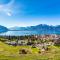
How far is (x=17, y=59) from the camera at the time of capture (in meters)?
31.8

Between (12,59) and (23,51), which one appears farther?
(23,51)

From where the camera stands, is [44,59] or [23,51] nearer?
[44,59]

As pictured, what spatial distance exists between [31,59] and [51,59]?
2.98 m

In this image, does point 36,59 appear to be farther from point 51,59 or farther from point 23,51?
point 23,51

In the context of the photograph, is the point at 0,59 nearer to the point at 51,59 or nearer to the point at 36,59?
the point at 36,59

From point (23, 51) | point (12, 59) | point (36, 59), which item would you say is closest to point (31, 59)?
point (36, 59)

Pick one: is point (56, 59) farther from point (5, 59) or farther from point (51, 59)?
point (5, 59)

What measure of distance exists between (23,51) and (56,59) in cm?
1167

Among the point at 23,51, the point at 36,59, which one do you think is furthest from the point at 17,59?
the point at 23,51

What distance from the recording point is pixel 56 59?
32.0m

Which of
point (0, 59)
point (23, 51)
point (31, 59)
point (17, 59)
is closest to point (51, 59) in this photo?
point (31, 59)

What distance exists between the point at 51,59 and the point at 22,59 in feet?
14.1

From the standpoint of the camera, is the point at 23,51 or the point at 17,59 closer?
the point at 17,59

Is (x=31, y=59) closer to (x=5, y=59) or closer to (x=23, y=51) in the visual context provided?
(x=5, y=59)
